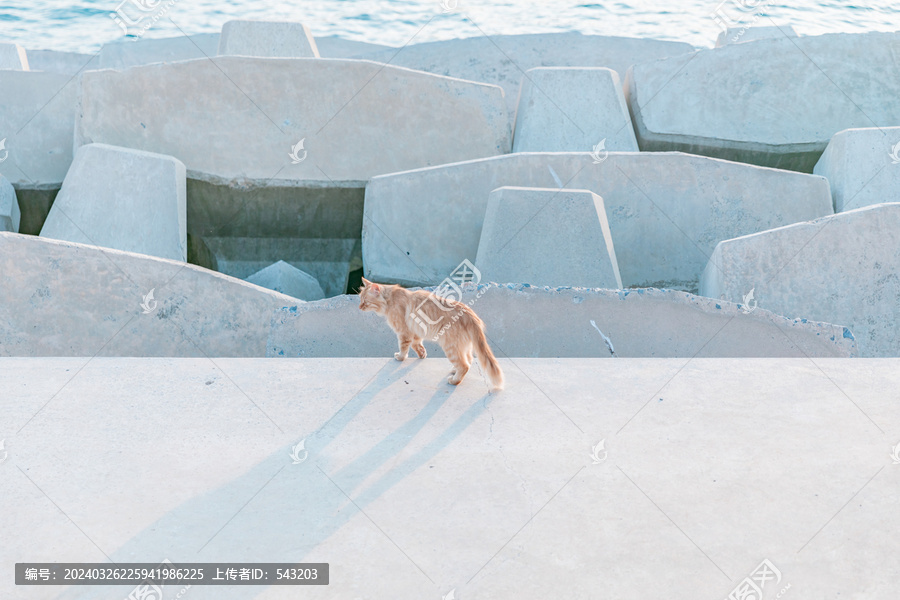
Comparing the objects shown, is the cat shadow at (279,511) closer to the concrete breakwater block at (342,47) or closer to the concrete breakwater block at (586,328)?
the concrete breakwater block at (586,328)

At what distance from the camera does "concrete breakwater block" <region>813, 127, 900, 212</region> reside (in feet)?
16.0

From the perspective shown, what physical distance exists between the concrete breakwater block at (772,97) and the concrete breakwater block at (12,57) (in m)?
5.72

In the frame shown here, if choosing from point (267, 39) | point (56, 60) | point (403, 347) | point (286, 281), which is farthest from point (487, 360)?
point (56, 60)

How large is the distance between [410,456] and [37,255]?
2.09 m

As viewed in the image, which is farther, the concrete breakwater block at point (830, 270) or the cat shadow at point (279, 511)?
the concrete breakwater block at point (830, 270)

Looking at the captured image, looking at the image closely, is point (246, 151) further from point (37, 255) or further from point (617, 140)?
point (617, 140)

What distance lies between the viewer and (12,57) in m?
7.73

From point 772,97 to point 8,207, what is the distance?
548 cm

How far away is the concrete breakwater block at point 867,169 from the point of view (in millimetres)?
4870

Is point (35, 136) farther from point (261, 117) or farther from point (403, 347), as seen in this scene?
point (403, 347)

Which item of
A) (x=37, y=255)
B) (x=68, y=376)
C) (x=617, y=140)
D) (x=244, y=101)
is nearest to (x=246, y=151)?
(x=244, y=101)

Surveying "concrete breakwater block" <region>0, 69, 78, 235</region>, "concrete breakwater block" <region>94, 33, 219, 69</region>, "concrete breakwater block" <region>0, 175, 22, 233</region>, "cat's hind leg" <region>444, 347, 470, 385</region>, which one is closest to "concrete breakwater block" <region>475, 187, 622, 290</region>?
"cat's hind leg" <region>444, 347, 470, 385</region>

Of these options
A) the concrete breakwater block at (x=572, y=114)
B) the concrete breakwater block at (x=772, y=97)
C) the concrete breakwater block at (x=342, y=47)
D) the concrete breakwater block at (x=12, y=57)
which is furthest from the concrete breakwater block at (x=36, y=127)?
the concrete breakwater block at (x=772, y=97)

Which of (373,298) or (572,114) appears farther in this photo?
(572,114)
